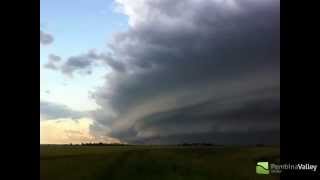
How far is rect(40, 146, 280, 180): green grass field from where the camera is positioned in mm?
6223

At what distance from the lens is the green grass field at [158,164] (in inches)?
245

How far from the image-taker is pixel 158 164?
251 inches
